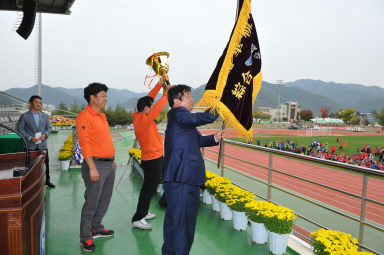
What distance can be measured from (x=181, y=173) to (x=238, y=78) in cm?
79

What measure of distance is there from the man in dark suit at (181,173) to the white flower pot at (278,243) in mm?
807

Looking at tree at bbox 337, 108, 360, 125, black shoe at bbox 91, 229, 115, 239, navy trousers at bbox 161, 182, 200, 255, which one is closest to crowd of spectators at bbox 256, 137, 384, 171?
black shoe at bbox 91, 229, 115, 239

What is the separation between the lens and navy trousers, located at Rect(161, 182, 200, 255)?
5.49 ft

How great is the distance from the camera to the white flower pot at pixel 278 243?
82.2 inches

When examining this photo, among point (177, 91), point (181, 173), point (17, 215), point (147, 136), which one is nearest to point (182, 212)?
point (181, 173)

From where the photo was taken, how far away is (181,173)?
5.46 ft

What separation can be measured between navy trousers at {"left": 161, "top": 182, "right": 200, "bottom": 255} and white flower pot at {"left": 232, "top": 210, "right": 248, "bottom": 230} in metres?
0.93

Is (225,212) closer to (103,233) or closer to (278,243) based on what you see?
(278,243)

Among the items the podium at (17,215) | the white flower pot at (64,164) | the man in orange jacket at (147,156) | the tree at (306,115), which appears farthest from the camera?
the tree at (306,115)

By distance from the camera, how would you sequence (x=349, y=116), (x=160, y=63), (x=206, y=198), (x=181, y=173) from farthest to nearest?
(x=349, y=116), (x=206, y=198), (x=160, y=63), (x=181, y=173)

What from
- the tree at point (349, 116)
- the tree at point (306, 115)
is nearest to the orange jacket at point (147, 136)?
the tree at point (349, 116)

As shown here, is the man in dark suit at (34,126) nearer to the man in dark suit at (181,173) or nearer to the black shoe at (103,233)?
the black shoe at (103,233)

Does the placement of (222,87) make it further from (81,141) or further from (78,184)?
(78,184)

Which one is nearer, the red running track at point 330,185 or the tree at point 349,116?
the red running track at point 330,185
